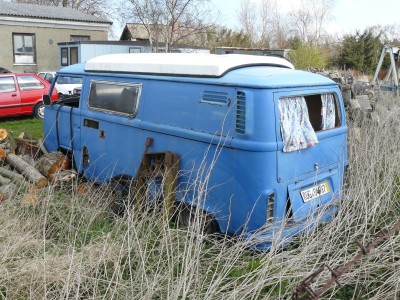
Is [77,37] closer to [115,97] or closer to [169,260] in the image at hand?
[115,97]

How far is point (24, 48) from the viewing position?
29547 millimetres

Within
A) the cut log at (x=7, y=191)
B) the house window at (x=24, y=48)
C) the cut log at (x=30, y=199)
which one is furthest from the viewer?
the house window at (x=24, y=48)

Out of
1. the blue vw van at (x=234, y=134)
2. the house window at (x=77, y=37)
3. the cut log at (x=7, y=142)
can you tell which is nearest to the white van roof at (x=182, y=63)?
the blue vw van at (x=234, y=134)

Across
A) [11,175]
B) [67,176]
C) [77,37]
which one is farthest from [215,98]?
[77,37]

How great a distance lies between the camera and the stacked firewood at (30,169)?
5993mm

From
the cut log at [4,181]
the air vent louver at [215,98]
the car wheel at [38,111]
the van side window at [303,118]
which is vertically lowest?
the cut log at [4,181]

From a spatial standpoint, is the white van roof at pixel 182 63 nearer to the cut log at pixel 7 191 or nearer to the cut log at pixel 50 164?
the cut log at pixel 50 164

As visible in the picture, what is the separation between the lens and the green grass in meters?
11.5

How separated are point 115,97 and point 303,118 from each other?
252 centimetres

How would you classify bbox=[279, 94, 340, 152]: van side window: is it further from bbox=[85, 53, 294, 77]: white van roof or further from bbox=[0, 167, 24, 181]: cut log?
bbox=[0, 167, 24, 181]: cut log

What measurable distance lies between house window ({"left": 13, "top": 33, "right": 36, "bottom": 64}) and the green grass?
17808 millimetres

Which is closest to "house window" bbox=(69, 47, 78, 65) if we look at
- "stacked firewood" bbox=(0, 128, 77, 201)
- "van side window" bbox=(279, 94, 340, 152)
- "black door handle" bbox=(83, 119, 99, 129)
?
"stacked firewood" bbox=(0, 128, 77, 201)

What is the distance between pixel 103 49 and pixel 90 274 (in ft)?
84.3

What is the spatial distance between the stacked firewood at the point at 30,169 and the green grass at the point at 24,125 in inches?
152
